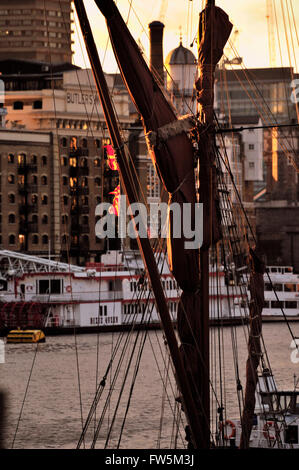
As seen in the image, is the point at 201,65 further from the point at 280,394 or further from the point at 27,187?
the point at 27,187

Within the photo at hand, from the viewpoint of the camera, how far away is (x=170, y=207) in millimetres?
20141

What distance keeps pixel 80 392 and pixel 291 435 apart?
7.74m

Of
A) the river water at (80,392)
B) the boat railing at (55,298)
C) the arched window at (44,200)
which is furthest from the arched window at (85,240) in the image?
the river water at (80,392)

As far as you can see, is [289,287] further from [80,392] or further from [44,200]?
[80,392]

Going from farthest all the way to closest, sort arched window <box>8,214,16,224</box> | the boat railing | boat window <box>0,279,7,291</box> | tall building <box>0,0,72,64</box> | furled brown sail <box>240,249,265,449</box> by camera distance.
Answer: tall building <box>0,0,72,64</box>, arched window <box>8,214,16,224</box>, boat window <box>0,279,7,291</box>, the boat railing, furled brown sail <box>240,249,265,449</box>

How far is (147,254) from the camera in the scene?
17.9 meters

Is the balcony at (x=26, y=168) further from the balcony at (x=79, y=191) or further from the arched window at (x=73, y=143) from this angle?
the arched window at (x=73, y=143)

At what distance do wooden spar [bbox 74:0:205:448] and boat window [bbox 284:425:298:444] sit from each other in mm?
7635

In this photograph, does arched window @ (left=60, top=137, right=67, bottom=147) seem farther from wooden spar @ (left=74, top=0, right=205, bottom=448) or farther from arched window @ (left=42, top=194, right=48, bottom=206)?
wooden spar @ (left=74, top=0, right=205, bottom=448)

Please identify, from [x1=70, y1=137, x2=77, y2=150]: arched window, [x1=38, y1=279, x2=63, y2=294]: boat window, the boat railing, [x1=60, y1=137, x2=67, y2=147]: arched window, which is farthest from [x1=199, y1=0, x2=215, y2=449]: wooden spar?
[x1=60, y1=137, x2=67, y2=147]: arched window

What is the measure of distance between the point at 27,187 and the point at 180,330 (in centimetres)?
6994

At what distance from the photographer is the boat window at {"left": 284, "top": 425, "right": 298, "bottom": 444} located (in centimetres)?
2571

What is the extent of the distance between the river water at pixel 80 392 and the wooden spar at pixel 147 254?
11.6ft
